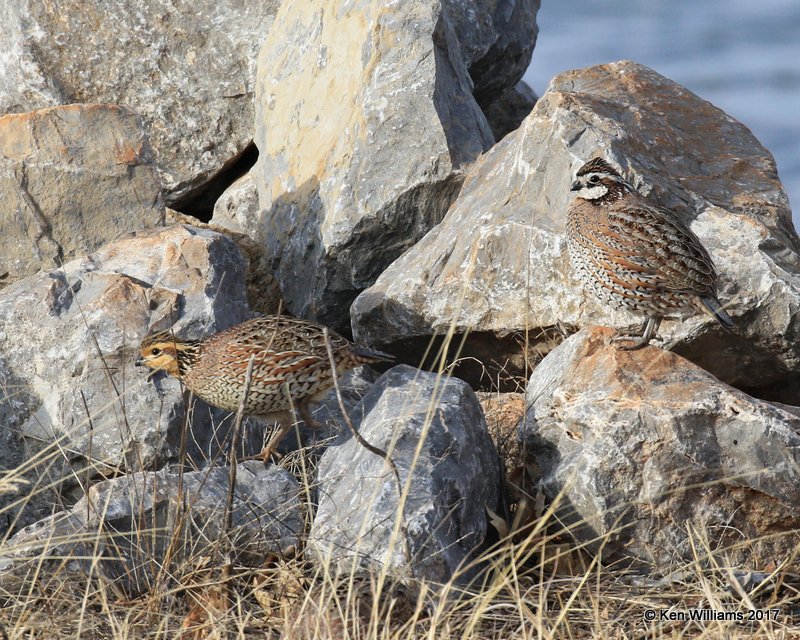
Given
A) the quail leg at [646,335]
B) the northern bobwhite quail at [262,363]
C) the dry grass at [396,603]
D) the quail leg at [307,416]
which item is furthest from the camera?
the quail leg at [307,416]

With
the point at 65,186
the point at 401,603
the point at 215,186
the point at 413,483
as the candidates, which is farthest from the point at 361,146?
the point at 401,603

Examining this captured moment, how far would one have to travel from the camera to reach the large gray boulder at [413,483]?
16.6 ft

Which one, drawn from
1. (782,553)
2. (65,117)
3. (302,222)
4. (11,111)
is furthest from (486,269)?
(11,111)

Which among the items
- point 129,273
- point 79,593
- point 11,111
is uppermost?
point 11,111

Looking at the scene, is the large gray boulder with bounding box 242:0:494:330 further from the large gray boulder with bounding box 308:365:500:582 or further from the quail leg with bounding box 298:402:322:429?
the large gray boulder with bounding box 308:365:500:582

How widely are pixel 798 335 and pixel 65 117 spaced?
4793mm

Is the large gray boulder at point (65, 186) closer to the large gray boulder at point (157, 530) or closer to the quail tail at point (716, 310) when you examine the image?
the large gray boulder at point (157, 530)

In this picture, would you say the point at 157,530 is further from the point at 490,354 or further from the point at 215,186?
the point at 215,186

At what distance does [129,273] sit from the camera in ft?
22.9

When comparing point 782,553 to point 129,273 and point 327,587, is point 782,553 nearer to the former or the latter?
point 327,587

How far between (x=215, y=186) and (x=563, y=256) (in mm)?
3725

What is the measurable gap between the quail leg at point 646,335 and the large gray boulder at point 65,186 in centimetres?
327

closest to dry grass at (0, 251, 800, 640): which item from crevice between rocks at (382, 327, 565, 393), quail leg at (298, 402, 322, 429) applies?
quail leg at (298, 402, 322, 429)

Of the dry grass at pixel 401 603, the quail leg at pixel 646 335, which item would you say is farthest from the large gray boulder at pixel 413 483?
the quail leg at pixel 646 335
